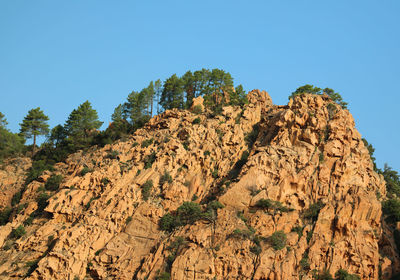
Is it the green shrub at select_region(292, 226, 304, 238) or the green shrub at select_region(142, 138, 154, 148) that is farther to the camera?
the green shrub at select_region(142, 138, 154, 148)

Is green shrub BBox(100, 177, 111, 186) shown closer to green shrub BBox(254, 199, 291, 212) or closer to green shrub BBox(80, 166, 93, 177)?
green shrub BBox(80, 166, 93, 177)

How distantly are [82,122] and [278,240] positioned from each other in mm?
46085

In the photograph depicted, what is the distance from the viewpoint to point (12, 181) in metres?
67.9

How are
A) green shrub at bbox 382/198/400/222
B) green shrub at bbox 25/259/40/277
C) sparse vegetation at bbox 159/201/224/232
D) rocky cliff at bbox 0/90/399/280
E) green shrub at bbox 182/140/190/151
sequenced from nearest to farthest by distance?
rocky cliff at bbox 0/90/399/280 < green shrub at bbox 25/259/40/277 < sparse vegetation at bbox 159/201/224/232 < green shrub at bbox 382/198/400/222 < green shrub at bbox 182/140/190/151

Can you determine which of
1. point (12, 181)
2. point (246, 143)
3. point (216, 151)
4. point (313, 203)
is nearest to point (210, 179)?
point (216, 151)

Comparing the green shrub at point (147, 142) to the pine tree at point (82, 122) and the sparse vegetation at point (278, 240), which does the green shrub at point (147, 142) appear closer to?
the pine tree at point (82, 122)

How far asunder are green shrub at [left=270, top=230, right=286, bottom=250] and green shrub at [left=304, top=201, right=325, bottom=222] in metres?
4.71

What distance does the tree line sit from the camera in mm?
78500

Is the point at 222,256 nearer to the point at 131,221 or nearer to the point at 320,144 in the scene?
the point at 131,221

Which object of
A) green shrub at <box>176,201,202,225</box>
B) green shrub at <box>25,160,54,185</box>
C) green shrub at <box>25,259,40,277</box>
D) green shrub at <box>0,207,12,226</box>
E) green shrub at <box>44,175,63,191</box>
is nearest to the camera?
green shrub at <box>25,259,40,277</box>

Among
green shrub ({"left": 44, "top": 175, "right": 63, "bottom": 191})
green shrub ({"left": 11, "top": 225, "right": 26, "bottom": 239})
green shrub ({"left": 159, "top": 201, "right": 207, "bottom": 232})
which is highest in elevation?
green shrub ({"left": 44, "top": 175, "right": 63, "bottom": 191})

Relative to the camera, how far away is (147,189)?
59.2 meters

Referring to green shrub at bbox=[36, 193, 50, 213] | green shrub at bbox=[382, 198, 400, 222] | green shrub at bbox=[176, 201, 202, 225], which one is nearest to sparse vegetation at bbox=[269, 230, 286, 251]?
green shrub at bbox=[176, 201, 202, 225]

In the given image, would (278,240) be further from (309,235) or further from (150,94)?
(150,94)
